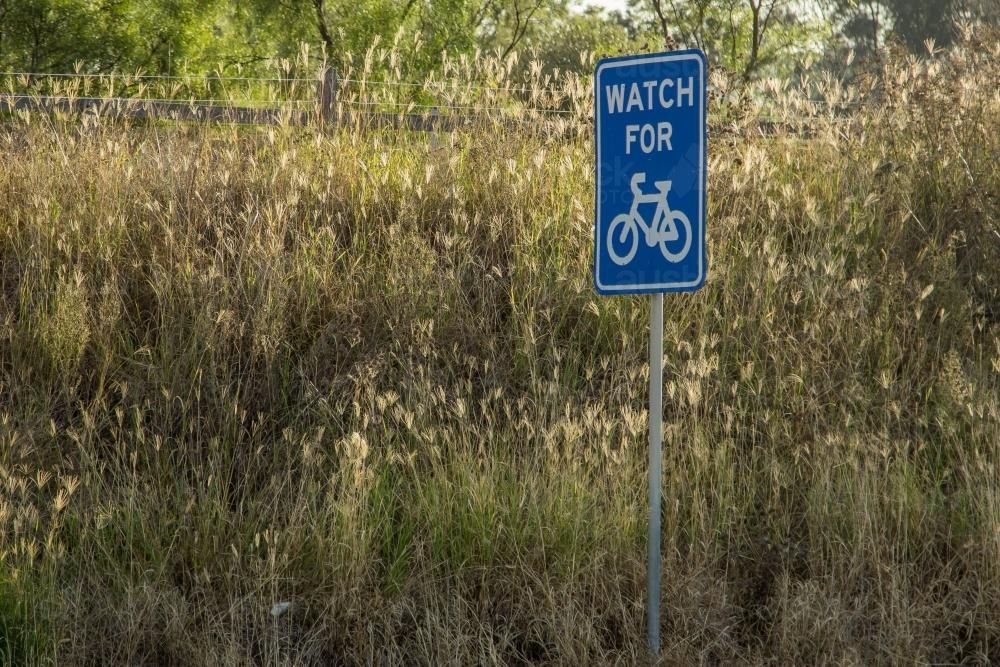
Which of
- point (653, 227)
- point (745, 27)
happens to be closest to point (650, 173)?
point (653, 227)

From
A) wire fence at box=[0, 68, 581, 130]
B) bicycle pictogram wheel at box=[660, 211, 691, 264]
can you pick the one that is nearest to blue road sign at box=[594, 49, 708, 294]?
bicycle pictogram wheel at box=[660, 211, 691, 264]

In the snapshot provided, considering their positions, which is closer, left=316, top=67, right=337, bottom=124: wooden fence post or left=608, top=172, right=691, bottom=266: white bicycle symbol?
left=608, top=172, right=691, bottom=266: white bicycle symbol

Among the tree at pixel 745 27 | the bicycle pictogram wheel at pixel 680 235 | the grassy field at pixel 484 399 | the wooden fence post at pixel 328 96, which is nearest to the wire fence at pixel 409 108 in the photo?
the wooden fence post at pixel 328 96

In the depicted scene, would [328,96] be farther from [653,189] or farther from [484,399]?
[653,189]

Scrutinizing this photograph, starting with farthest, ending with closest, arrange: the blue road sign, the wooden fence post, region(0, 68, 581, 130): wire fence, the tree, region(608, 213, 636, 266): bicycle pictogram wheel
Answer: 1. the tree
2. the wooden fence post
3. region(0, 68, 581, 130): wire fence
4. region(608, 213, 636, 266): bicycle pictogram wheel
5. the blue road sign

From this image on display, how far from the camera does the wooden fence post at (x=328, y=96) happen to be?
25.1ft

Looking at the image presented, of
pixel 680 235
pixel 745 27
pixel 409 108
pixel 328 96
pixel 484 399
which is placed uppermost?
pixel 745 27

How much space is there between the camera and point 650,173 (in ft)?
13.2

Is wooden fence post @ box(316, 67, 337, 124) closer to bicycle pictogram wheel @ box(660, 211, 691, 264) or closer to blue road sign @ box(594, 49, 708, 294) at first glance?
blue road sign @ box(594, 49, 708, 294)

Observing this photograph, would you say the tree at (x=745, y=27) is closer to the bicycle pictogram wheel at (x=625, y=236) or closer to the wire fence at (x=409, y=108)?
the wire fence at (x=409, y=108)

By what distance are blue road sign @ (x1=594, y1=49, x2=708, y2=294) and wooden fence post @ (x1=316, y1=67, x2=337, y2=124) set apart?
3.91m

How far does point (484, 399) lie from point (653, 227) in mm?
1438

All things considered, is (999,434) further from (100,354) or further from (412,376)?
(100,354)

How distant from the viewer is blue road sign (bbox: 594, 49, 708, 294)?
394 centimetres
